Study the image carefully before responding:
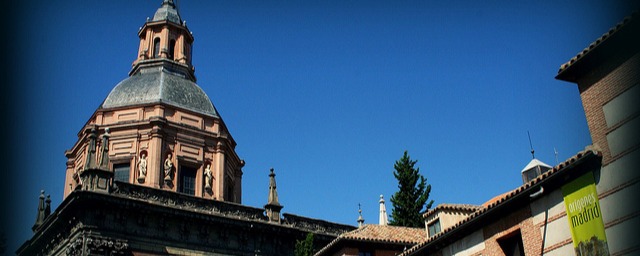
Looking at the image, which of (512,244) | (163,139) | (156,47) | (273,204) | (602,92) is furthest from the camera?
(156,47)

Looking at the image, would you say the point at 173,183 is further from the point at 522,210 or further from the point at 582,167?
the point at 582,167

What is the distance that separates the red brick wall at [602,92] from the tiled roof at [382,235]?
11.8 metres

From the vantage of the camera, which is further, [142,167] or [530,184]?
[142,167]

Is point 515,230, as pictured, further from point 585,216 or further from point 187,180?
point 187,180

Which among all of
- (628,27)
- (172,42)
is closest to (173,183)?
(172,42)

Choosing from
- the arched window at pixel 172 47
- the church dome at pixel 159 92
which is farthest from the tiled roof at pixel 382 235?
the arched window at pixel 172 47

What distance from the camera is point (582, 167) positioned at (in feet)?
53.4

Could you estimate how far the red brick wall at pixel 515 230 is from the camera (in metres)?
17.6

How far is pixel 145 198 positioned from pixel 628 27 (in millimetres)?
22568

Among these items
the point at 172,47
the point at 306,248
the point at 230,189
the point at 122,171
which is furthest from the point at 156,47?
the point at 306,248

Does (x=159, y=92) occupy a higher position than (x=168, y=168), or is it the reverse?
(x=159, y=92)

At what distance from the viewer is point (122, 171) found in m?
34.7

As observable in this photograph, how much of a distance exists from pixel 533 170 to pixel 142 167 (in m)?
20.5

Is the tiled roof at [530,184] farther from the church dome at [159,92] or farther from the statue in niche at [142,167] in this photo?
the church dome at [159,92]
